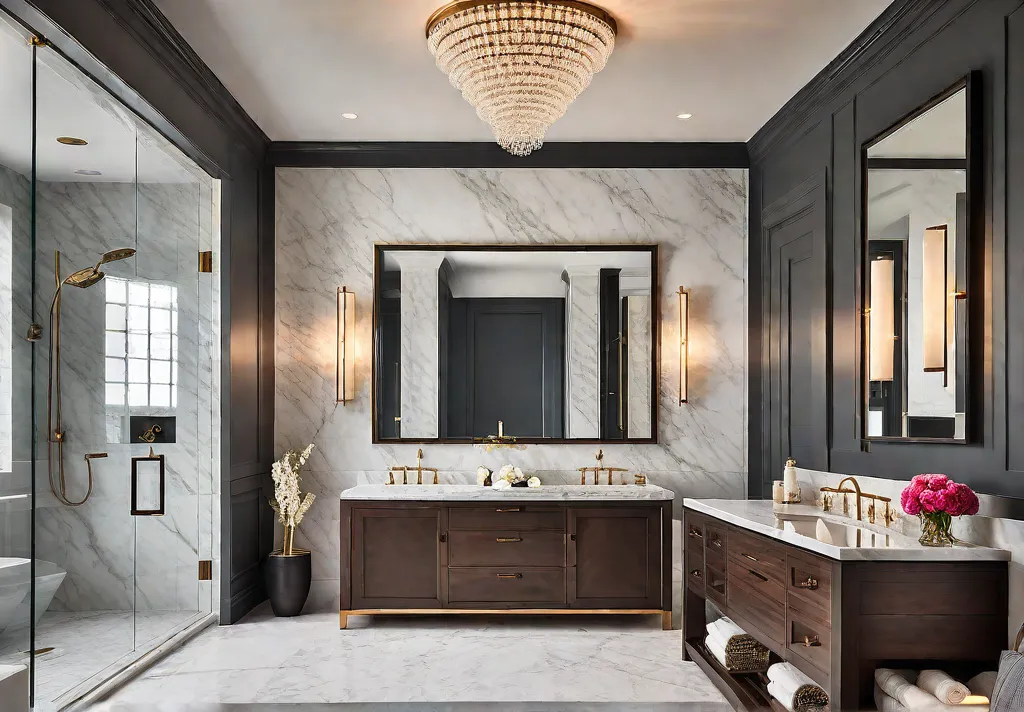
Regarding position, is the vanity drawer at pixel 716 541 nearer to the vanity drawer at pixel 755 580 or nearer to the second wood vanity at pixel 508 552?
the vanity drawer at pixel 755 580

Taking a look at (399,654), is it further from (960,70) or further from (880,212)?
(960,70)

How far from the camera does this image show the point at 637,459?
5039mm

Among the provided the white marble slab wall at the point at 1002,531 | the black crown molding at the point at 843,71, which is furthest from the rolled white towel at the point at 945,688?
the black crown molding at the point at 843,71

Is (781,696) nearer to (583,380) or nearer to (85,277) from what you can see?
(583,380)

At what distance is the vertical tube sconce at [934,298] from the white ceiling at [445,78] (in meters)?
1.03

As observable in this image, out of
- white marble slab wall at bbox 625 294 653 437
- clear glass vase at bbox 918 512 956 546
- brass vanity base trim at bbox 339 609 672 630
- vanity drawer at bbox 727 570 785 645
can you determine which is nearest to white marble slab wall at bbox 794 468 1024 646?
clear glass vase at bbox 918 512 956 546

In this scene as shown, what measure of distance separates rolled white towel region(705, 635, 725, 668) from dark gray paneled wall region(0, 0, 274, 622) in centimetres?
255

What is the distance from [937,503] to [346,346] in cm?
343

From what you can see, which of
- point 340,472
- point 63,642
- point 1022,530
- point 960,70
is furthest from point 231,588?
point 960,70

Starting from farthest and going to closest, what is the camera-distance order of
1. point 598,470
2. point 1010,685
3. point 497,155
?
point 497,155, point 598,470, point 1010,685

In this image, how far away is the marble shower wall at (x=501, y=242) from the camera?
5.04 m

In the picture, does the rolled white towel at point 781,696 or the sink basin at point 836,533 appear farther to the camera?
the rolled white towel at point 781,696

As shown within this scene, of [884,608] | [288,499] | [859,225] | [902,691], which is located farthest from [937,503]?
[288,499]

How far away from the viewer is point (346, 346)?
4.99m
